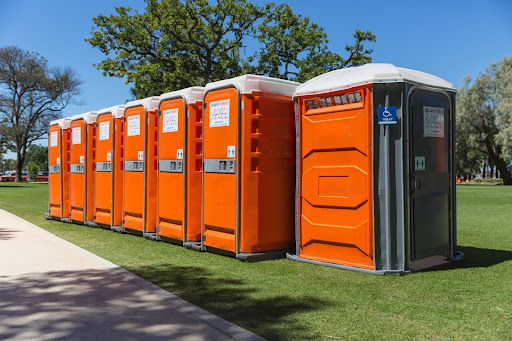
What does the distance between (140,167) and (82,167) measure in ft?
8.93

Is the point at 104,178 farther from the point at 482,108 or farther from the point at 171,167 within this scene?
the point at 482,108

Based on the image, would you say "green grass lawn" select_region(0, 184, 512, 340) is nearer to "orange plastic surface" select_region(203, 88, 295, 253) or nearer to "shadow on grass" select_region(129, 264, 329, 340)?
"shadow on grass" select_region(129, 264, 329, 340)

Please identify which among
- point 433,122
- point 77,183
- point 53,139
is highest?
point 53,139

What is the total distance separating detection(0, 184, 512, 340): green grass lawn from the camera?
12.2 feet

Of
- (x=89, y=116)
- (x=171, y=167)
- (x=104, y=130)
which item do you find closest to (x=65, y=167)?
(x=89, y=116)

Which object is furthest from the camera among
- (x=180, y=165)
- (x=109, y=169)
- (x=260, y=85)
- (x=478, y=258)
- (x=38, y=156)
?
(x=38, y=156)

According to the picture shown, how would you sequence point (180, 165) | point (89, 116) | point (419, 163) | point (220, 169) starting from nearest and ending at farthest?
point (419, 163), point (220, 169), point (180, 165), point (89, 116)

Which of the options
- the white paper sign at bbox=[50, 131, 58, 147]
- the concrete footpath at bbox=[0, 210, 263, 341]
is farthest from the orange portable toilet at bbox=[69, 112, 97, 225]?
the concrete footpath at bbox=[0, 210, 263, 341]

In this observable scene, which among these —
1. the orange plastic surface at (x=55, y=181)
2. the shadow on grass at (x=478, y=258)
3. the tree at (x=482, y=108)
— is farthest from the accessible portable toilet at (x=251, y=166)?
the tree at (x=482, y=108)

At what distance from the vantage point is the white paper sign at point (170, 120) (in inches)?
310

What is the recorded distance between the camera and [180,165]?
780 centimetres

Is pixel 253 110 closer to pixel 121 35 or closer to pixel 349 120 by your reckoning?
pixel 349 120

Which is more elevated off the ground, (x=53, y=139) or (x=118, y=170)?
(x=53, y=139)

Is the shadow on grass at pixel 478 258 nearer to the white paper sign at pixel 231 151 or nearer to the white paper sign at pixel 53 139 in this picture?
the white paper sign at pixel 231 151
